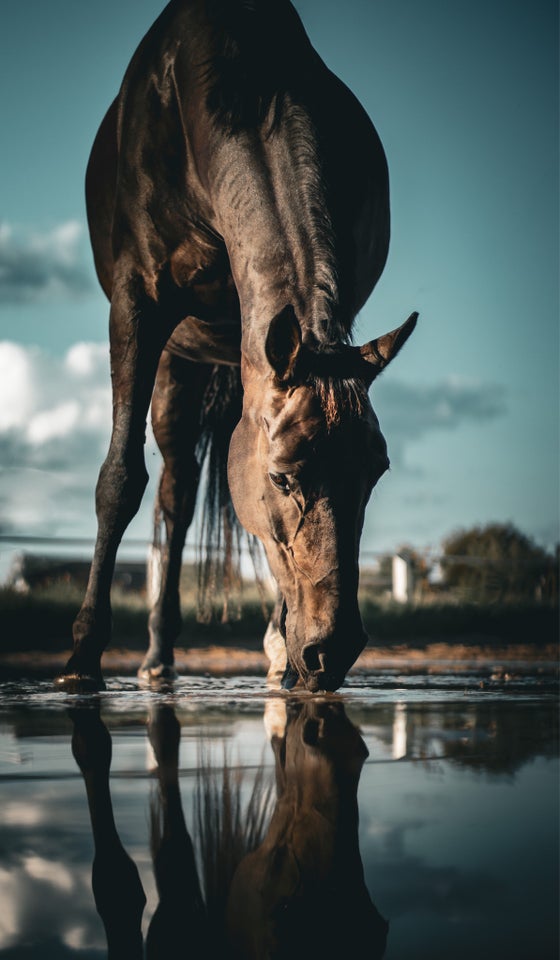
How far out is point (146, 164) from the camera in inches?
177

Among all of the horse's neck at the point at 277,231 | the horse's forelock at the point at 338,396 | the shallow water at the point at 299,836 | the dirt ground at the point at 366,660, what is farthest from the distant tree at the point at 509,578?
the shallow water at the point at 299,836

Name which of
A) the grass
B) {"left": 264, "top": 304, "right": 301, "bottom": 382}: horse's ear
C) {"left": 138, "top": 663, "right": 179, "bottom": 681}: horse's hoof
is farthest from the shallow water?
the grass

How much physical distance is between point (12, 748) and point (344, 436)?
1.25 metres

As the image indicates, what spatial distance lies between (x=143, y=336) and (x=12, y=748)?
8.65 ft

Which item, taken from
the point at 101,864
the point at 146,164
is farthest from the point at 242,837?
the point at 146,164

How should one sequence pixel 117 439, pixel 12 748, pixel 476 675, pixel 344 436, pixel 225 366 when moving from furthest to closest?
pixel 225 366, pixel 476 675, pixel 117 439, pixel 344 436, pixel 12 748

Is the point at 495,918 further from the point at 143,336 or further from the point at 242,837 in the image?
the point at 143,336

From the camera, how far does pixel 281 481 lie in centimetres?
297

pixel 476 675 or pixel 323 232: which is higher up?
pixel 323 232

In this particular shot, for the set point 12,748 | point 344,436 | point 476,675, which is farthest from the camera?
point 476,675

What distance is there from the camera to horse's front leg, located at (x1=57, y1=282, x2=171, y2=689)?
411cm

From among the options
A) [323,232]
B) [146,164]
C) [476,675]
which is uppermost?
[146,164]

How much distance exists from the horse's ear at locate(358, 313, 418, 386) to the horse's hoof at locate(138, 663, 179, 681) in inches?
105

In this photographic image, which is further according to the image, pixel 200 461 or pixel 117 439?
pixel 200 461
